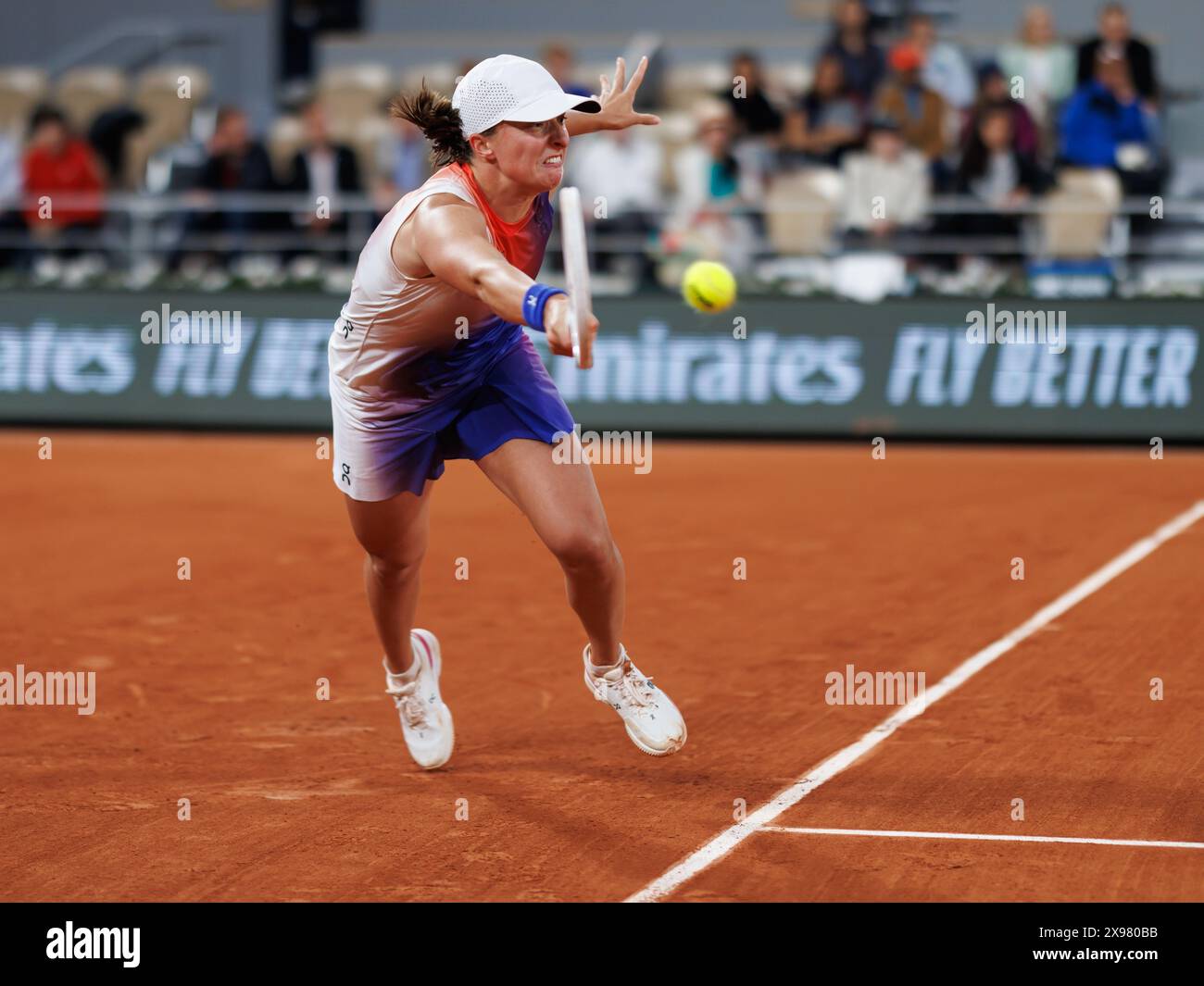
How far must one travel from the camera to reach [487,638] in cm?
952

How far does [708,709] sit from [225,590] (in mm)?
3851

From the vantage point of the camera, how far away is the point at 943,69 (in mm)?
19016

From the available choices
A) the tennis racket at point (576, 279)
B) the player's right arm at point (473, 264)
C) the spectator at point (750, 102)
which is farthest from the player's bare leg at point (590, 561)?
the spectator at point (750, 102)

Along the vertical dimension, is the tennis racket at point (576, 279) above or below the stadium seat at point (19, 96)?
below

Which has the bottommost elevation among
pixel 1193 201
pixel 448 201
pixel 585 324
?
pixel 585 324

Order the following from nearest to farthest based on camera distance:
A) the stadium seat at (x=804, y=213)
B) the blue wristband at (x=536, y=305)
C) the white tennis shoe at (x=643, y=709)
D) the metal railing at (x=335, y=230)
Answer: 1. the blue wristband at (x=536, y=305)
2. the white tennis shoe at (x=643, y=709)
3. the metal railing at (x=335, y=230)
4. the stadium seat at (x=804, y=213)

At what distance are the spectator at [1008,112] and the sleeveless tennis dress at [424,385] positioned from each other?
39.1 ft

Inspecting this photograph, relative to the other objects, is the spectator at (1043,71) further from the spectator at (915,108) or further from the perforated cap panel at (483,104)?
the perforated cap panel at (483,104)

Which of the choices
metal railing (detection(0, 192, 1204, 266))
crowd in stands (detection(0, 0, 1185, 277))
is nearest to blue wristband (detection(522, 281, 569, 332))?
metal railing (detection(0, 192, 1204, 266))

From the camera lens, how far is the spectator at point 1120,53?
17766mm

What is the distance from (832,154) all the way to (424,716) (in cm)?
1291

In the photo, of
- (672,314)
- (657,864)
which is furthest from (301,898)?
(672,314)

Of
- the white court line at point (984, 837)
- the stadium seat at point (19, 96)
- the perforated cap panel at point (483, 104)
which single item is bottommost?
the white court line at point (984, 837)
